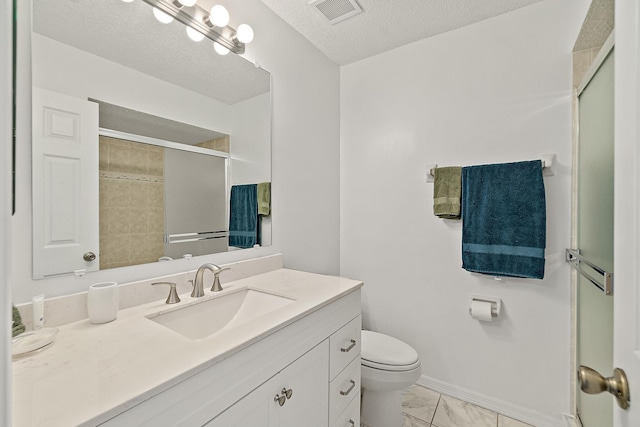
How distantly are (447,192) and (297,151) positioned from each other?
995 mm

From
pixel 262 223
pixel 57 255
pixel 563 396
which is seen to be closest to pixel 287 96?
pixel 262 223

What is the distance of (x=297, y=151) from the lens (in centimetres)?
186

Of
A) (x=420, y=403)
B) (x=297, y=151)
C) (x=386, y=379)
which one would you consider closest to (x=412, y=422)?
(x=420, y=403)

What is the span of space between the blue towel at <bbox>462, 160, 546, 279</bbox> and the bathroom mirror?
1.33 metres

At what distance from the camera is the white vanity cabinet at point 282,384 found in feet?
2.07

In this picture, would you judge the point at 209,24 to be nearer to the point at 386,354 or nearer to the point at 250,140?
the point at 250,140

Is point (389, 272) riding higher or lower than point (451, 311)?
higher

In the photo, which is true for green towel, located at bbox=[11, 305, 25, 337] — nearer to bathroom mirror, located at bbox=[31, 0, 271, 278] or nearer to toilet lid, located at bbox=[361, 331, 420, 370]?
bathroom mirror, located at bbox=[31, 0, 271, 278]

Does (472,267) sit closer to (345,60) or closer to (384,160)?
(384,160)

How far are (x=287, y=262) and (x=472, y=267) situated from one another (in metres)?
1.11

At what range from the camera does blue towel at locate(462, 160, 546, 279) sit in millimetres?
1548

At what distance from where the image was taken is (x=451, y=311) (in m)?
1.84

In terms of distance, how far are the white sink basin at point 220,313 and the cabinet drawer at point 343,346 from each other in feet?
0.86

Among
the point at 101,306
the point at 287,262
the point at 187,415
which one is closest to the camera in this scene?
the point at 187,415
